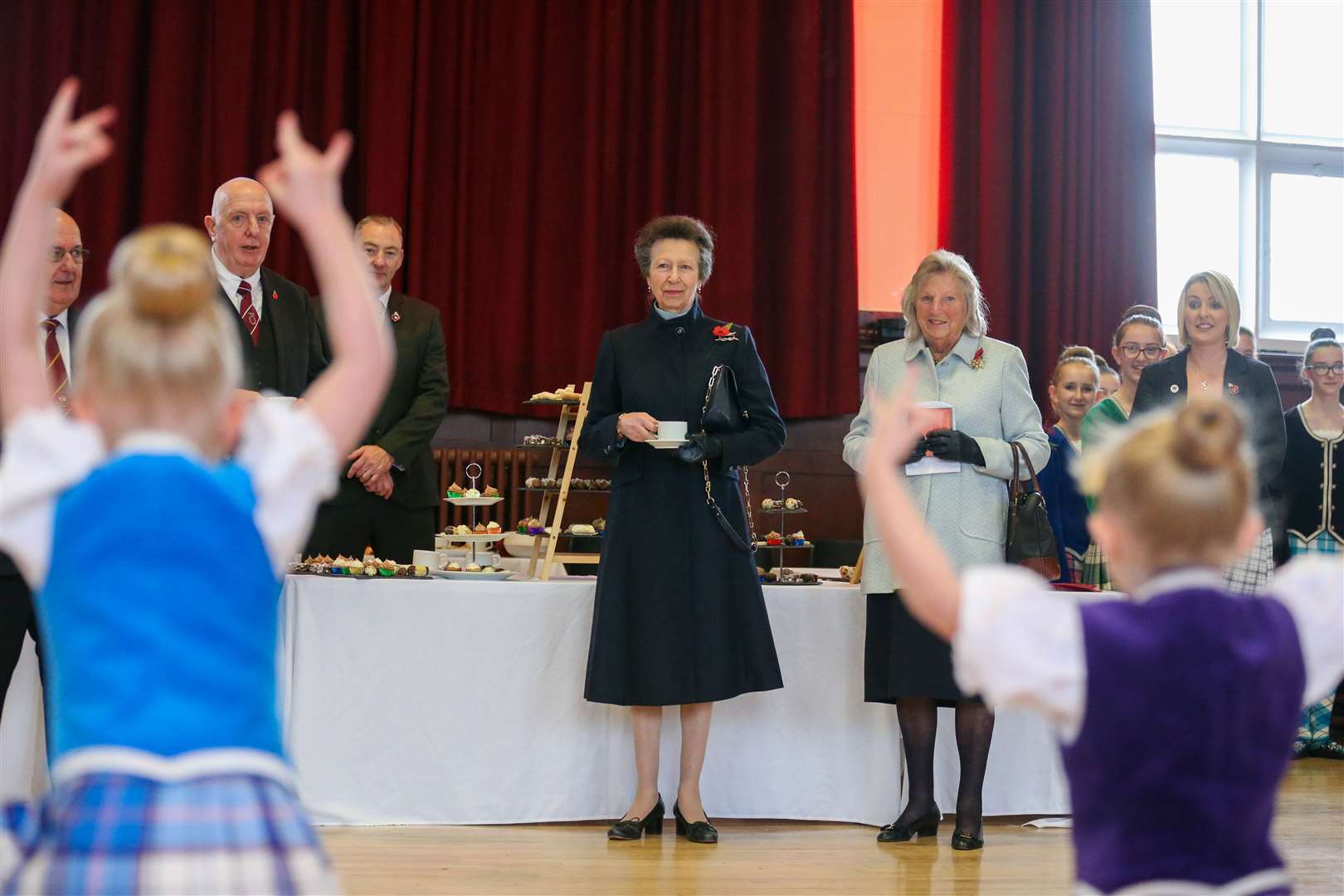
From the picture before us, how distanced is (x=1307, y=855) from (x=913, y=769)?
1.02m

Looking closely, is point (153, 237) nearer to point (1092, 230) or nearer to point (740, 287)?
point (740, 287)

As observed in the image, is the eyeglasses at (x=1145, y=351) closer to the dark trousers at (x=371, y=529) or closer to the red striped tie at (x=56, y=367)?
the dark trousers at (x=371, y=529)

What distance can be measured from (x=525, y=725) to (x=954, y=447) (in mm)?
1382

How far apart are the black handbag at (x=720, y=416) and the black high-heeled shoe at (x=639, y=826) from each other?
2.45 ft

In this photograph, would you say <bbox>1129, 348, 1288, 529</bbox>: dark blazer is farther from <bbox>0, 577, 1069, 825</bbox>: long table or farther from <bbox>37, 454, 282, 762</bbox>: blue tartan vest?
<bbox>37, 454, 282, 762</bbox>: blue tartan vest

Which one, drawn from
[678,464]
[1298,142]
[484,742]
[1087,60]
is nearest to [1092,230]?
[1087,60]

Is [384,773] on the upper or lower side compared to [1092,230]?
lower

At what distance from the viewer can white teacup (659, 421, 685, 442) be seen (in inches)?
145

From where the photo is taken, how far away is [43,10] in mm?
6109

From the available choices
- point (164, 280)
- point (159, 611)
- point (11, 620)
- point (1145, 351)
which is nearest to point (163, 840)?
point (159, 611)

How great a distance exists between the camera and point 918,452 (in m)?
3.77

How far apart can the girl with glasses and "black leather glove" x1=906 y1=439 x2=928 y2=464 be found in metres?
2.60

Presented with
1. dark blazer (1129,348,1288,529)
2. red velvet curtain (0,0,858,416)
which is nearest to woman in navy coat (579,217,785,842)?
dark blazer (1129,348,1288,529)

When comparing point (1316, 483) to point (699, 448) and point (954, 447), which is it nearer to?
point (954, 447)
